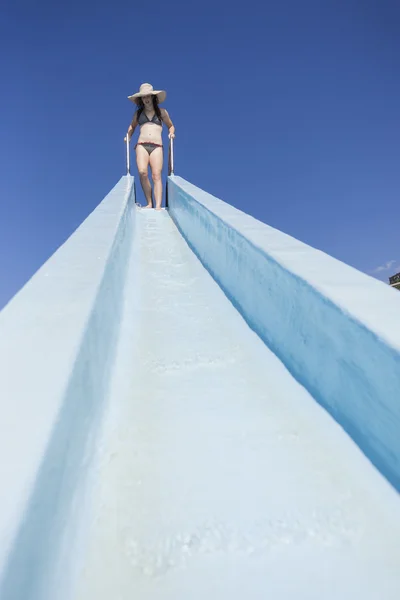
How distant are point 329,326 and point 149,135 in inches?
220

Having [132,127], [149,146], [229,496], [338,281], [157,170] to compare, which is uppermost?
[132,127]

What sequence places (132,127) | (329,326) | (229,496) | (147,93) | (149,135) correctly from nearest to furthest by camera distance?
(229,496) → (329,326) → (147,93) → (149,135) → (132,127)

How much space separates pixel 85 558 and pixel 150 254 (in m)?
2.94

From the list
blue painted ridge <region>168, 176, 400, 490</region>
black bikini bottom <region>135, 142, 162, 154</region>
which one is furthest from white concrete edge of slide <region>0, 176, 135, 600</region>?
black bikini bottom <region>135, 142, 162, 154</region>

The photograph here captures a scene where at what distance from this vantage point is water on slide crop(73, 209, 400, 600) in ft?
2.97

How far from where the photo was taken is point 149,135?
6.38 m

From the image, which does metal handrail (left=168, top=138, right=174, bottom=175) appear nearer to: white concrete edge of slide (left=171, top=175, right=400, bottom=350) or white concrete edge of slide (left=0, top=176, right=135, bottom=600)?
white concrete edge of slide (left=171, top=175, right=400, bottom=350)

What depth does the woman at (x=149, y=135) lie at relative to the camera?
6359 mm

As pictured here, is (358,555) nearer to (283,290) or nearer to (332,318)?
(332,318)

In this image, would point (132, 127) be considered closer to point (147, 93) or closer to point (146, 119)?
point (146, 119)

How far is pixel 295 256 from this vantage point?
1855 millimetres

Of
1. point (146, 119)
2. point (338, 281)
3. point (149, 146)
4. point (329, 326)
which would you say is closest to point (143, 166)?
point (149, 146)

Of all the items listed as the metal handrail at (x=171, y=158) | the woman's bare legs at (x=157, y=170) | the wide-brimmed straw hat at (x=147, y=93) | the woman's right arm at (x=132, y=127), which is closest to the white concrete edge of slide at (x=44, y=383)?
the woman's bare legs at (x=157, y=170)

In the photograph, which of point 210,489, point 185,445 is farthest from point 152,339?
point 210,489
